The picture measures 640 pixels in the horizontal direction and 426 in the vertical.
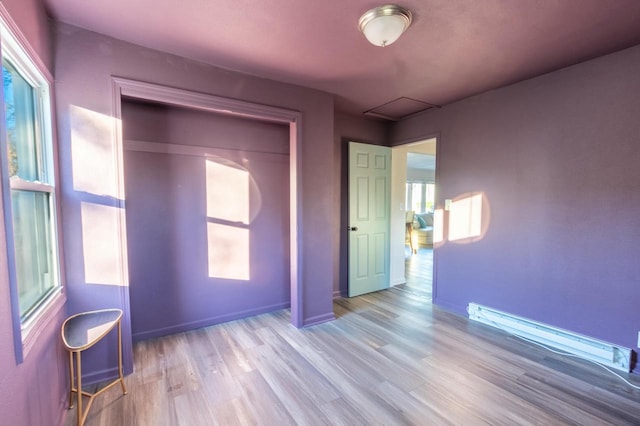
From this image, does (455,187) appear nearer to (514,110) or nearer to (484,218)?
(484,218)

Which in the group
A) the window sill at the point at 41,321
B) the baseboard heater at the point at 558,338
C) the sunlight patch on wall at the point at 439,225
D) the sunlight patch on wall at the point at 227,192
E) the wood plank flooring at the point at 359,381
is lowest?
the wood plank flooring at the point at 359,381

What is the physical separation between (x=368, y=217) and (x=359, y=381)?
2.20 m

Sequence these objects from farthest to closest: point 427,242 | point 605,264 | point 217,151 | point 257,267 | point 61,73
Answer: point 427,242 → point 257,267 → point 217,151 → point 605,264 → point 61,73

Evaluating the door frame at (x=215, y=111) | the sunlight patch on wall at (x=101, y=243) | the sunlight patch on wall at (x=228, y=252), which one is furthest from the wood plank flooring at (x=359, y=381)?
the sunlight patch on wall at (x=101, y=243)

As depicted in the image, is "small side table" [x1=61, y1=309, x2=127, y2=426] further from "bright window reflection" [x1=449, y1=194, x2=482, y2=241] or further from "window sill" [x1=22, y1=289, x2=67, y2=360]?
"bright window reflection" [x1=449, y1=194, x2=482, y2=241]

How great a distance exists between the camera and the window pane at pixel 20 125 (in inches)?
51.3

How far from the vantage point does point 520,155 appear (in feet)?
8.82

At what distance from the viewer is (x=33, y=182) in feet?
4.82

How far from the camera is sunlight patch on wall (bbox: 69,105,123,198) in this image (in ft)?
6.09

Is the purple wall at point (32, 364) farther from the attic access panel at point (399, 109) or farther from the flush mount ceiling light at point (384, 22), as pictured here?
the attic access panel at point (399, 109)

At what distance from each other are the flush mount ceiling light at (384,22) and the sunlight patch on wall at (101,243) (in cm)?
211

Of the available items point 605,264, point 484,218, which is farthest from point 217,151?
point 605,264

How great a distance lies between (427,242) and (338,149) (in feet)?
17.1

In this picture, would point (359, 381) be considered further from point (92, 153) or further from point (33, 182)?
point (92, 153)
